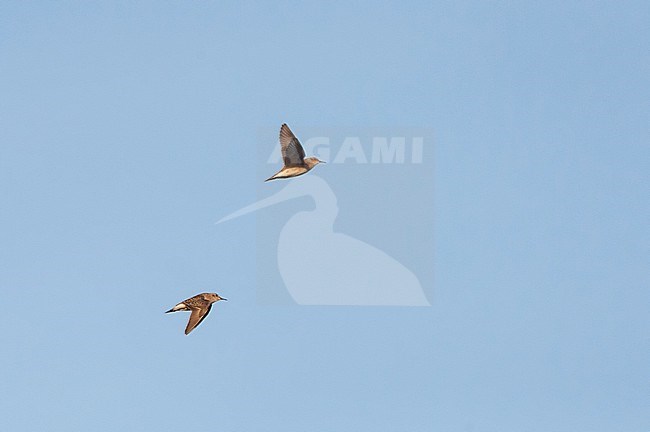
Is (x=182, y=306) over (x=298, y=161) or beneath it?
beneath

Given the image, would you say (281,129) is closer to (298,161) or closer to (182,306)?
A: (298,161)

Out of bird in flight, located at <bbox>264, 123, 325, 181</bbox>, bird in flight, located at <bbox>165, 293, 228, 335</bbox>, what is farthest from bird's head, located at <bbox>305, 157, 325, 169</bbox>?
bird in flight, located at <bbox>165, 293, 228, 335</bbox>

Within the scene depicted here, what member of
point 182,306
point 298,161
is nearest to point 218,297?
point 182,306

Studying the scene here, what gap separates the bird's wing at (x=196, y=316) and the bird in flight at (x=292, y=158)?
505 cm

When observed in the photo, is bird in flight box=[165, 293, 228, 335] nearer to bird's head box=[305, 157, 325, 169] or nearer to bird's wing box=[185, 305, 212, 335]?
bird's wing box=[185, 305, 212, 335]

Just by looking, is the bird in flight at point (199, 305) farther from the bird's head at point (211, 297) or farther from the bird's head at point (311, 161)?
the bird's head at point (311, 161)

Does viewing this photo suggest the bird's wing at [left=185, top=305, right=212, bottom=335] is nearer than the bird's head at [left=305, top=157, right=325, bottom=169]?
Yes

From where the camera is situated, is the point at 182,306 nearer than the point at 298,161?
Yes

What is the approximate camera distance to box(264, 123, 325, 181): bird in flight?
28766mm

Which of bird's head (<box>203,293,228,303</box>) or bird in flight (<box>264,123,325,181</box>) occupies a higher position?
bird in flight (<box>264,123,325,181</box>)

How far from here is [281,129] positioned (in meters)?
28.7

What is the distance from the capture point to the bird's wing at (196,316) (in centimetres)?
2725

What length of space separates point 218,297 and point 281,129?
619 cm

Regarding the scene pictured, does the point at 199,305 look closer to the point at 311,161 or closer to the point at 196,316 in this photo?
the point at 196,316
